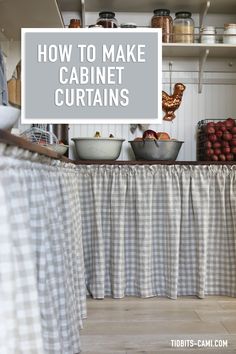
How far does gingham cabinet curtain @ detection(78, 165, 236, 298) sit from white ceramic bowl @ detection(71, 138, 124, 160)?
9cm

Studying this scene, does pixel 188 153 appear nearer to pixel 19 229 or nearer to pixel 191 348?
pixel 191 348

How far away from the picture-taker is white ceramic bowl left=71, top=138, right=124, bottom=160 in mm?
2887

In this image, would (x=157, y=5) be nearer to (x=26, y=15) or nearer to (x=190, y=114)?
(x=190, y=114)

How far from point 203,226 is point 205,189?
0.19 meters

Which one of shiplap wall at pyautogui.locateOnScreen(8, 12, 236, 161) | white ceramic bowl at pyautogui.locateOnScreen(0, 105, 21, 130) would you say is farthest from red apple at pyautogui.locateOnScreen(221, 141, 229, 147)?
white ceramic bowl at pyautogui.locateOnScreen(0, 105, 21, 130)

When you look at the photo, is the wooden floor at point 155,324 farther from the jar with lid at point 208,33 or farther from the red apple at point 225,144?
the jar with lid at point 208,33

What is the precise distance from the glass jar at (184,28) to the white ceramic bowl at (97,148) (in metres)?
0.74

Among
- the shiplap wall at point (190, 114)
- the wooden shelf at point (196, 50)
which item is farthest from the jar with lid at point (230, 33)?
the shiplap wall at point (190, 114)

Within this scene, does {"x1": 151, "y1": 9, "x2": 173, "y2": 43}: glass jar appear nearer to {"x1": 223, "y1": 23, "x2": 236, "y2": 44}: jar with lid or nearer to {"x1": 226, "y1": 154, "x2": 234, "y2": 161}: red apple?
{"x1": 223, "y1": 23, "x2": 236, "y2": 44}: jar with lid

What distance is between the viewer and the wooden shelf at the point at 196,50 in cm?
311

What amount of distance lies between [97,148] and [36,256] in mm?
1576

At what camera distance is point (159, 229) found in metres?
2.83

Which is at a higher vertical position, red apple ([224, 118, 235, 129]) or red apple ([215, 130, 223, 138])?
red apple ([224, 118, 235, 129])

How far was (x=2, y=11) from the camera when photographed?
267 cm
